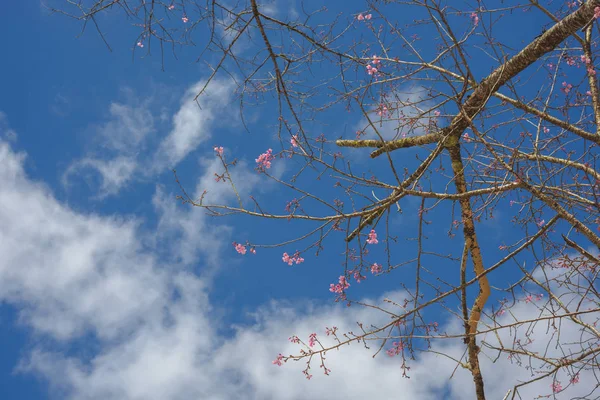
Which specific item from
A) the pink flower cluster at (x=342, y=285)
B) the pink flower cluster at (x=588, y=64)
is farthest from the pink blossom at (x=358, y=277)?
the pink flower cluster at (x=588, y=64)

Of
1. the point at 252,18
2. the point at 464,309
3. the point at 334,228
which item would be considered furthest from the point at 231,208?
the point at 464,309

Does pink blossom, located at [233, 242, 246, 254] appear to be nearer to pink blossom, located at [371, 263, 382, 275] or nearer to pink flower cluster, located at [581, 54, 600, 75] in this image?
pink blossom, located at [371, 263, 382, 275]

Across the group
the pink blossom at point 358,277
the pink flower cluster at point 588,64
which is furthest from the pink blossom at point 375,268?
the pink flower cluster at point 588,64

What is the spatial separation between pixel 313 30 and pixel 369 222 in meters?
1.82

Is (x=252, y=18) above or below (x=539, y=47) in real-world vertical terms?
below

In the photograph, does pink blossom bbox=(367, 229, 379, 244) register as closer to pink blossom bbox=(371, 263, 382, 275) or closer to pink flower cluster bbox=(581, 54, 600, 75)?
pink blossom bbox=(371, 263, 382, 275)

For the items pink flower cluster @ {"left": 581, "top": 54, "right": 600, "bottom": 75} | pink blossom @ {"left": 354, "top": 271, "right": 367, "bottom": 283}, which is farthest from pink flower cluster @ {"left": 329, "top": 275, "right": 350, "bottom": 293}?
pink flower cluster @ {"left": 581, "top": 54, "right": 600, "bottom": 75}

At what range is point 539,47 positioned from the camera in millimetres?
3943

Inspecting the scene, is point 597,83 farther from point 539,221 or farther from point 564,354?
point 564,354

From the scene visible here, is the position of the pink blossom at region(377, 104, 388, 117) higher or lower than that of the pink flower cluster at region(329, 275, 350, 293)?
higher

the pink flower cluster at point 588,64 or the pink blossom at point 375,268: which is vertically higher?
the pink flower cluster at point 588,64

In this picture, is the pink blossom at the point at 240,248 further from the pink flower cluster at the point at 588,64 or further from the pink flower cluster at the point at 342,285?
the pink flower cluster at the point at 588,64

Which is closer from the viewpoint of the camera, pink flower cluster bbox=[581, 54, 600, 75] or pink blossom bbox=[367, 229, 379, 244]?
pink blossom bbox=[367, 229, 379, 244]

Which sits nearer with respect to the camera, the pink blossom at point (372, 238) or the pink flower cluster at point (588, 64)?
the pink blossom at point (372, 238)
